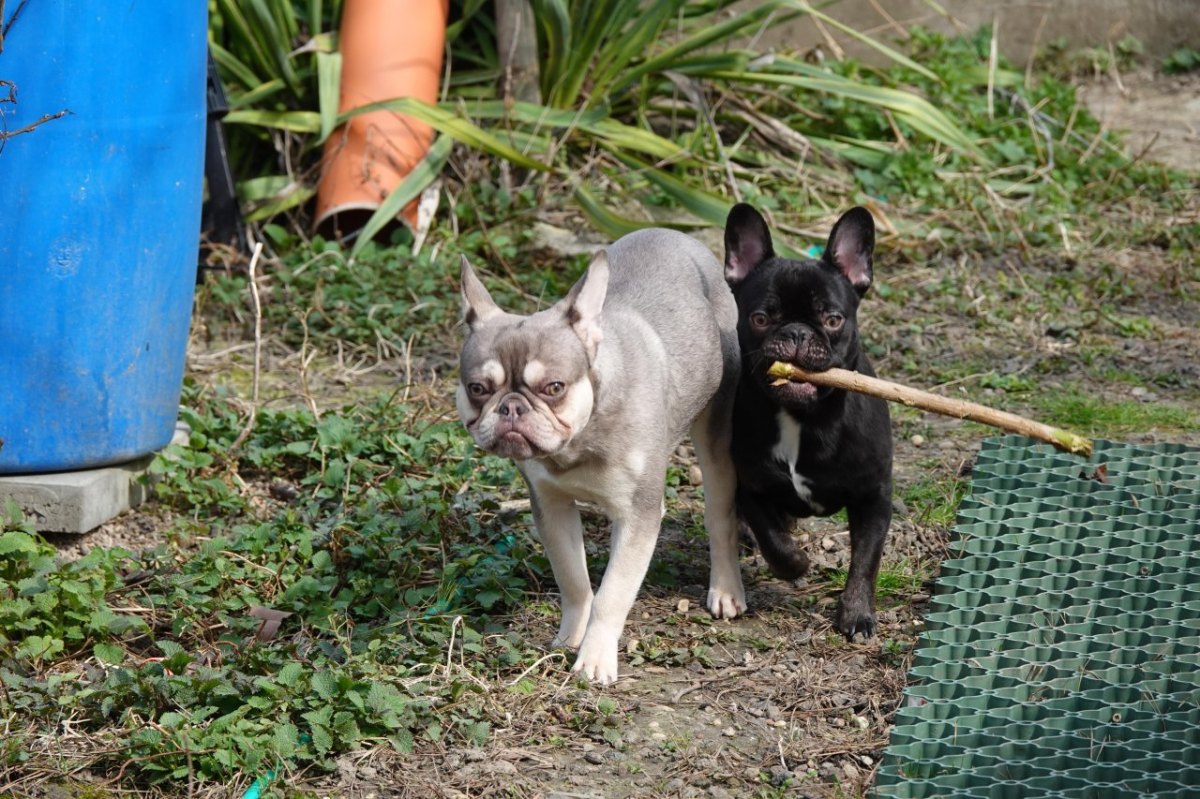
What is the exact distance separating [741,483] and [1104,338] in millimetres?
2975

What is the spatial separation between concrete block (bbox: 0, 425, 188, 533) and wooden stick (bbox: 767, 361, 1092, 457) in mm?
2435

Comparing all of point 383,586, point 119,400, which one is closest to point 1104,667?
point 383,586

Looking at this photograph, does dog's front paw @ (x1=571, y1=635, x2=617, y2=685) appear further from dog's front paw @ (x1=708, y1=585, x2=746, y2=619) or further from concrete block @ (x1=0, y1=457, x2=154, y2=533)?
concrete block @ (x1=0, y1=457, x2=154, y2=533)

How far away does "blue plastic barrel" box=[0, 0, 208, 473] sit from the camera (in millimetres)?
4754

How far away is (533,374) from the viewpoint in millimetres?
3910

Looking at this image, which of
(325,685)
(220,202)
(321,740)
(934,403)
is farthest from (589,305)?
(220,202)

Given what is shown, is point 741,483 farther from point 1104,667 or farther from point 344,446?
point 344,446

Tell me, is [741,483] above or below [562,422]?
below

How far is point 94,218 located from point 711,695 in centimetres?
263

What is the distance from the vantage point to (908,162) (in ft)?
27.9

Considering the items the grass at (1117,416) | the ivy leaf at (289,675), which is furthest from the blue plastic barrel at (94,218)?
the grass at (1117,416)

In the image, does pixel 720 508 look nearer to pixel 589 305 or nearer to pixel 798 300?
pixel 798 300

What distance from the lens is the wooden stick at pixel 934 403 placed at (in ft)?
14.1

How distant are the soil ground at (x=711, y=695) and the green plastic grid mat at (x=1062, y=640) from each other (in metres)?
0.16
